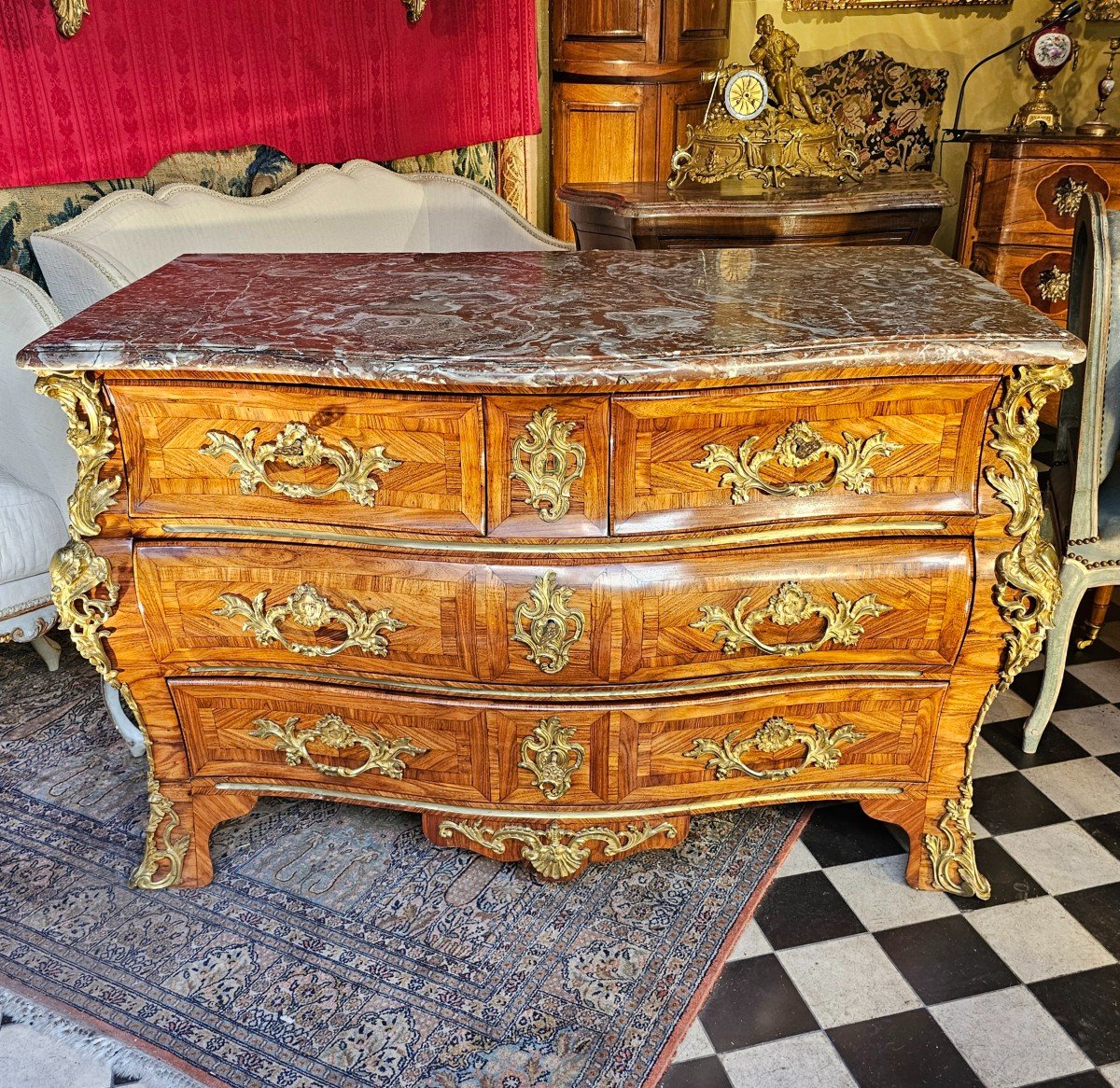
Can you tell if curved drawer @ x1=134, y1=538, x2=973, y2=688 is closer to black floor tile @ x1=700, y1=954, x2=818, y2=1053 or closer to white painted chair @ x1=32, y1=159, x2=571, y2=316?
black floor tile @ x1=700, y1=954, x2=818, y2=1053

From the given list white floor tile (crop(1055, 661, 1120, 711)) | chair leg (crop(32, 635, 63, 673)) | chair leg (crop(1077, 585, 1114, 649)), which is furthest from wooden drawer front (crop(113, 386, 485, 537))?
chair leg (crop(1077, 585, 1114, 649))

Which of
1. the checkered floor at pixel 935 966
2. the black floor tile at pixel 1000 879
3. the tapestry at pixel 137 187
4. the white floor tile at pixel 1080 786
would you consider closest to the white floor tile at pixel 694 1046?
the checkered floor at pixel 935 966

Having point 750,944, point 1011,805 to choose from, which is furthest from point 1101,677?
point 750,944

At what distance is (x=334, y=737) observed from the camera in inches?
71.5

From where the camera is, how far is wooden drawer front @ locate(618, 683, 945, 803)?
1.76 metres

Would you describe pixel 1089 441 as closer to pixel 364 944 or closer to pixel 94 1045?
pixel 364 944

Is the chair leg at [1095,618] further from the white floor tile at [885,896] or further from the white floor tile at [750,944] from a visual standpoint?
the white floor tile at [750,944]

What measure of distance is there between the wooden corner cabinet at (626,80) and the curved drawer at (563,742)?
470cm

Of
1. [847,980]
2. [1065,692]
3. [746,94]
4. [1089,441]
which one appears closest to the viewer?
[847,980]

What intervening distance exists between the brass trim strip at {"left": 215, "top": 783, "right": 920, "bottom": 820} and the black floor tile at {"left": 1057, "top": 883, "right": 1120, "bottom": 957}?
421 mm

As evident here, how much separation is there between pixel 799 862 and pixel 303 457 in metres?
1.27

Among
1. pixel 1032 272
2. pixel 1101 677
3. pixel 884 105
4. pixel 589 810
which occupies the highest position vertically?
pixel 884 105

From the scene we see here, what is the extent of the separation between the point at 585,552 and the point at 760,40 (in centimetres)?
288

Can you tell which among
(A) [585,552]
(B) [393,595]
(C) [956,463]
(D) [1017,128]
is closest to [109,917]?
(B) [393,595]
